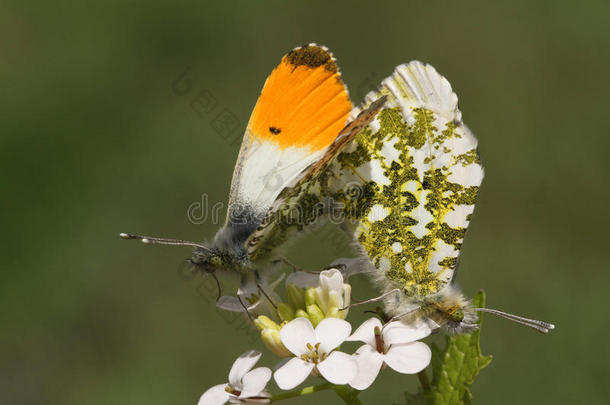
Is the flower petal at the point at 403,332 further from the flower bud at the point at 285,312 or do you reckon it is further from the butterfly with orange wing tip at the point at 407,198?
the flower bud at the point at 285,312

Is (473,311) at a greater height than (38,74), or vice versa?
(38,74)

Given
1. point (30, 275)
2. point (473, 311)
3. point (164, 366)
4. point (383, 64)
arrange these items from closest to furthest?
point (473, 311) < point (164, 366) < point (30, 275) < point (383, 64)

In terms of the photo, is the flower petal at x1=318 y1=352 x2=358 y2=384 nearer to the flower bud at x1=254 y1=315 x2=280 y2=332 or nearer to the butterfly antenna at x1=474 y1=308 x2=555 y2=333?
the flower bud at x1=254 y1=315 x2=280 y2=332

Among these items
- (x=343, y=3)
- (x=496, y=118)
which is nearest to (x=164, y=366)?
(x=496, y=118)

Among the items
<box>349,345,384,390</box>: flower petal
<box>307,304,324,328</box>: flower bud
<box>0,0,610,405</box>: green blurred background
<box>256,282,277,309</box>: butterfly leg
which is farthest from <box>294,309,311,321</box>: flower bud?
<box>0,0,610,405</box>: green blurred background

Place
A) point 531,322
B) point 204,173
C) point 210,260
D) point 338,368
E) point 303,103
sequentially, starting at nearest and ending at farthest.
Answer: point 338,368
point 531,322
point 210,260
point 303,103
point 204,173

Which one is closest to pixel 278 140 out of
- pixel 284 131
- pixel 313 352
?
pixel 284 131

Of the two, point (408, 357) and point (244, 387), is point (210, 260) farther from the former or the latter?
point (408, 357)

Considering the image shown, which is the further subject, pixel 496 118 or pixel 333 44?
pixel 333 44

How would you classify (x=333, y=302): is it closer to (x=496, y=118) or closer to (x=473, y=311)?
(x=473, y=311)
